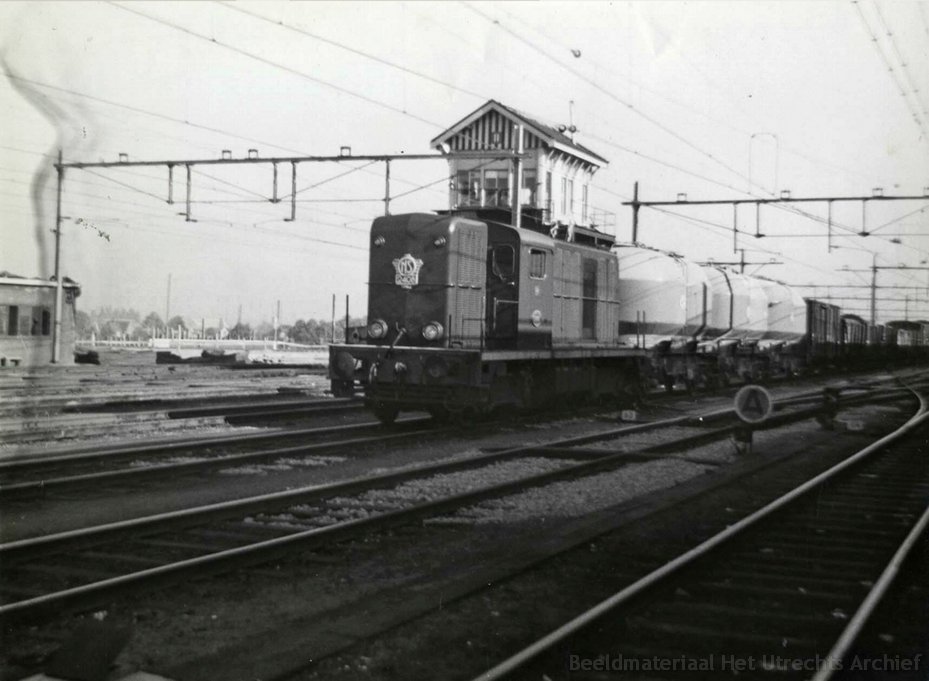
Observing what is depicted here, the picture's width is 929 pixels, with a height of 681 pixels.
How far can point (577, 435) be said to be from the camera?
14.0 metres

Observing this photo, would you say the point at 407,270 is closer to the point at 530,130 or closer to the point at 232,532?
the point at 232,532

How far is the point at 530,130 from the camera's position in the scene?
34.8 meters

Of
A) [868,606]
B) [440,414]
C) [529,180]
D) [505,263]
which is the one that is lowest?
[868,606]

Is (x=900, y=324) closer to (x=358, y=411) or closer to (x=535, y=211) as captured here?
(x=535, y=211)

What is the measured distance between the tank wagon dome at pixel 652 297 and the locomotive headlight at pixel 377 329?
6113 mm

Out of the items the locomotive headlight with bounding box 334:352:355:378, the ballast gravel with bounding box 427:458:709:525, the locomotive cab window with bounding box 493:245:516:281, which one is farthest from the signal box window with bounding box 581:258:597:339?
the ballast gravel with bounding box 427:458:709:525

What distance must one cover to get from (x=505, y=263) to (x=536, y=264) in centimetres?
60

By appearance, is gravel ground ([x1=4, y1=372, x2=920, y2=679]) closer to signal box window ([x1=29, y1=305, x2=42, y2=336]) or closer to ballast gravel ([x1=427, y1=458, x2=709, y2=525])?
ballast gravel ([x1=427, y1=458, x2=709, y2=525])

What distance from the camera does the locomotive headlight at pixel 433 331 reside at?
1379 centimetres

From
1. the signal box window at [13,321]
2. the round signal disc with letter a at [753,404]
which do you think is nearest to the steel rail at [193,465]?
the round signal disc with letter a at [753,404]

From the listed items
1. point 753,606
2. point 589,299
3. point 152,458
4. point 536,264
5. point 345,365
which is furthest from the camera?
point 589,299

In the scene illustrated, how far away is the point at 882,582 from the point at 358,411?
12210 mm

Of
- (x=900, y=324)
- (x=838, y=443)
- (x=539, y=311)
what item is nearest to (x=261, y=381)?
(x=539, y=311)

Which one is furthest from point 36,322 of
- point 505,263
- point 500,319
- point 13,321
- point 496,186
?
point 496,186
